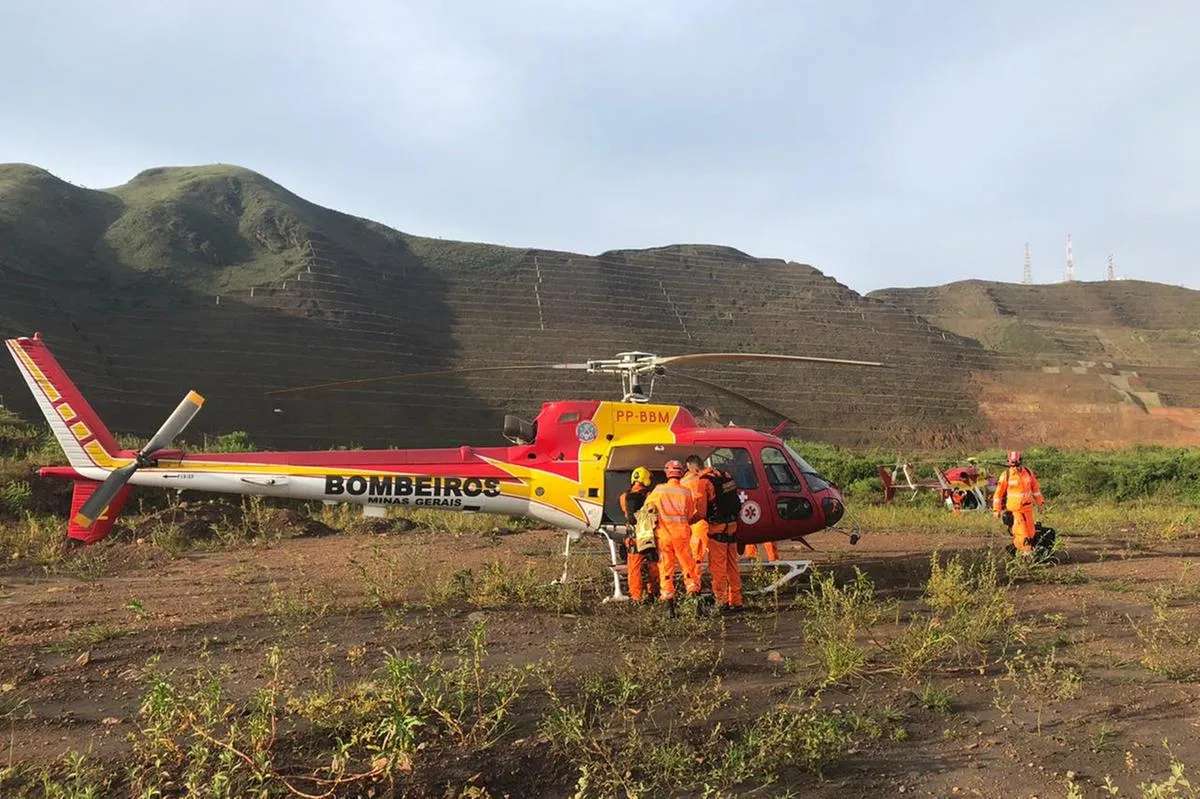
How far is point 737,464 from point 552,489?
2330mm

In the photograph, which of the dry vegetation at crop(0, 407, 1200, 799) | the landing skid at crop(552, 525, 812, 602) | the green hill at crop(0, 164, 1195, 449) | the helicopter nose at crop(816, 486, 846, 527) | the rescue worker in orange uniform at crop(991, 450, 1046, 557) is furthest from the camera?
the green hill at crop(0, 164, 1195, 449)

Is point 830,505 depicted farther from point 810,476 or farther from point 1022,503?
point 1022,503

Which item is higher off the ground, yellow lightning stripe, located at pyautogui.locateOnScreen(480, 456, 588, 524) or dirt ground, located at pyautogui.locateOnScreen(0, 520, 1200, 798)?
yellow lightning stripe, located at pyautogui.locateOnScreen(480, 456, 588, 524)

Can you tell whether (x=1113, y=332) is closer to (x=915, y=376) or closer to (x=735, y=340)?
(x=915, y=376)

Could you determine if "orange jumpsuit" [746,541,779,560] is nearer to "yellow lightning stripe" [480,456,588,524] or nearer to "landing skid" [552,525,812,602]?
"landing skid" [552,525,812,602]

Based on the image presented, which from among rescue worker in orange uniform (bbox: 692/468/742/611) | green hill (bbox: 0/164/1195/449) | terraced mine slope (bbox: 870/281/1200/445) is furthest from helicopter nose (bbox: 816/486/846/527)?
terraced mine slope (bbox: 870/281/1200/445)

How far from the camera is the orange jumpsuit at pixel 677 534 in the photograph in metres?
7.09

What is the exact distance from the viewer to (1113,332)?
64688mm

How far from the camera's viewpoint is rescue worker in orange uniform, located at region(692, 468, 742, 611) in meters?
7.45

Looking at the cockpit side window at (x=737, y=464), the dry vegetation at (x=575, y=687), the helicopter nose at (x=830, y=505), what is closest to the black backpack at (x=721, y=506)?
the dry vegetation at (x=575, y=687)

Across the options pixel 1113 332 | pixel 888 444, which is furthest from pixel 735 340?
pixel 1113 332

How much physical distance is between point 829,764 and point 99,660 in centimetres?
530

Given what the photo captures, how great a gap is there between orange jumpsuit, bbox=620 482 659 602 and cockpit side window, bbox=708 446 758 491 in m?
1.20

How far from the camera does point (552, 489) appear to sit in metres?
8.63
